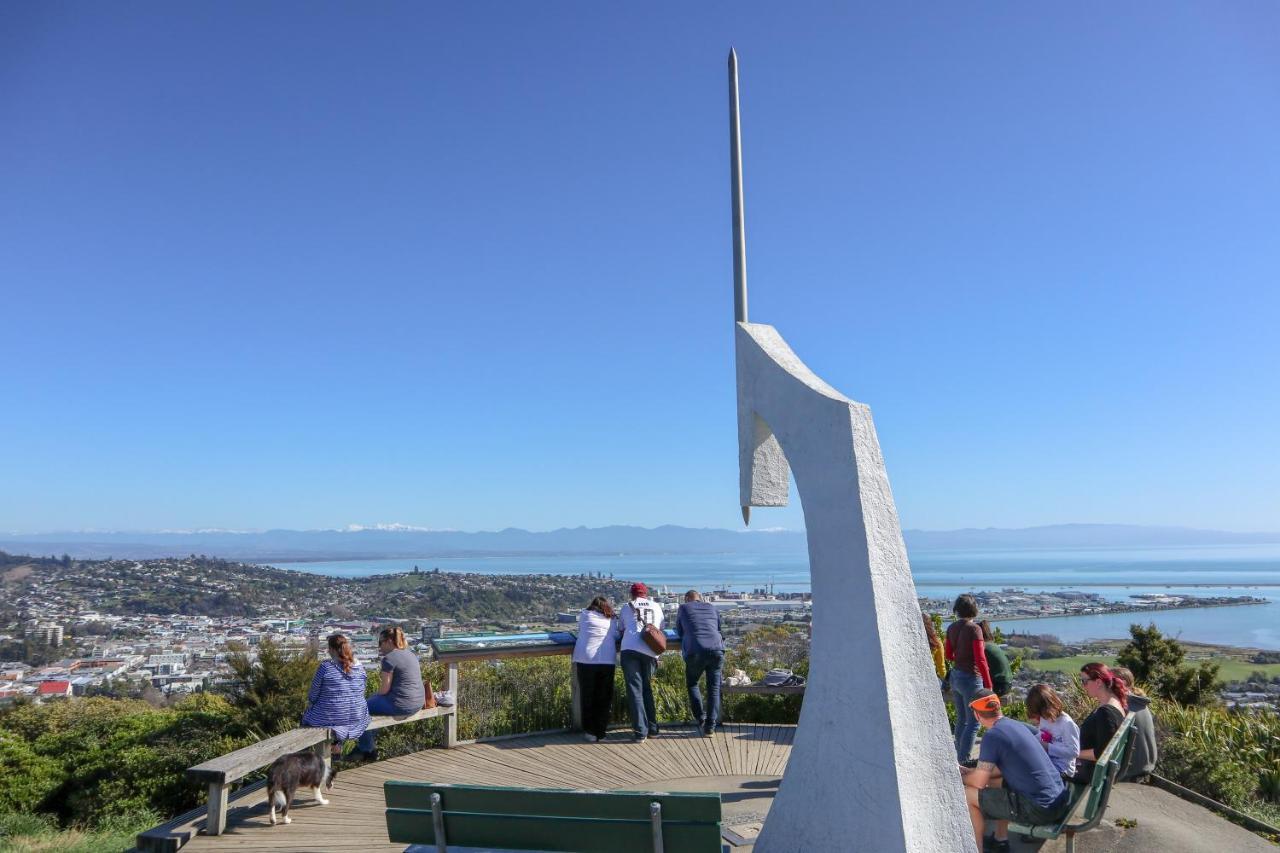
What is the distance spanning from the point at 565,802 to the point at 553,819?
11 centimetres

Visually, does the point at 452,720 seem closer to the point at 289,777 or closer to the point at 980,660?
the point at 289,777

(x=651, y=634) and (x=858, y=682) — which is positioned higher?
(x=858, y=682)

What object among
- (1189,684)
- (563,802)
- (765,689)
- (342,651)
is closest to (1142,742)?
(765,689)

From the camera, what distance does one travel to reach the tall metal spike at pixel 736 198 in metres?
6.00

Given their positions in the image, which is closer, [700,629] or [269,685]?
[700,629]

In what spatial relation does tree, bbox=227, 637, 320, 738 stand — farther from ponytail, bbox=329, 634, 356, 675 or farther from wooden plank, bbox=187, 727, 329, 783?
wooden plank, bbox=187, 727, 329, 783

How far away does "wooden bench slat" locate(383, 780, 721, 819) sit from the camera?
333cm

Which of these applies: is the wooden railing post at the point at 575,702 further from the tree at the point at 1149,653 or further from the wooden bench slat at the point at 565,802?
the tree at the point at 1149,653

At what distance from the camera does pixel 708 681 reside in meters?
7.15

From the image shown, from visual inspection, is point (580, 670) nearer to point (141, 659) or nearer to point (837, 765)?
point (837, 765)

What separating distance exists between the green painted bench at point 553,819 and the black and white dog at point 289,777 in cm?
165

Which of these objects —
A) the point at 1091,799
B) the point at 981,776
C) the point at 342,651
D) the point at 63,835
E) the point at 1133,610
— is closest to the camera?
the point at 1091,799

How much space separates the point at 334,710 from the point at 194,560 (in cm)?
5194

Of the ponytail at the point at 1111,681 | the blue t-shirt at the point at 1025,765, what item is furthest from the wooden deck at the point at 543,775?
the ponytail at the point at 1111,681
